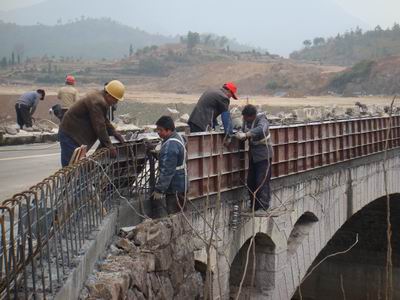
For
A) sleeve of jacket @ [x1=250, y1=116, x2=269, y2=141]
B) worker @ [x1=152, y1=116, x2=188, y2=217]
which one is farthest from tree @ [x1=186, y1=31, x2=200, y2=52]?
worker @ [x1=152, y1=116, x2=188, y2=217]

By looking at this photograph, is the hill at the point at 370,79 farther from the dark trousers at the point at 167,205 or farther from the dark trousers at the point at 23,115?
the dark trousers at the point at 167,205

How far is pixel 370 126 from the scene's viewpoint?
52.5 ft

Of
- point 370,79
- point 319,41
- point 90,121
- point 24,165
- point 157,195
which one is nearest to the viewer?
point 157,195

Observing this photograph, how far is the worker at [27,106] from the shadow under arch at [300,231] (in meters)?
7.12

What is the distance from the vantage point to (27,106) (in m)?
16.1

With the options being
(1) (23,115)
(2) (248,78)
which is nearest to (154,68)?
(2) (248,78)

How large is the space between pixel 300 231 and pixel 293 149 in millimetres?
1959

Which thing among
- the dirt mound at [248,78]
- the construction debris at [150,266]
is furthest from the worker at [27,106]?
the dirt mound at [248,78]

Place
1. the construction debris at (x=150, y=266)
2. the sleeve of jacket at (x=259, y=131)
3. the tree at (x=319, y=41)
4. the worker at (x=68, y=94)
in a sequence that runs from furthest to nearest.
A: the tree at (x=319, y=41)
the worker at (x=68, y=94)
the sleeve of jacket at (x=259, y=131)
the construction debris at (x=150, y=266)

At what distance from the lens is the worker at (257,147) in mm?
8789

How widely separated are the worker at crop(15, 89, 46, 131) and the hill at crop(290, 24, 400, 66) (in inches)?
3333

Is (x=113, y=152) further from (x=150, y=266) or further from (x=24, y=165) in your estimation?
(x=24, y=165)

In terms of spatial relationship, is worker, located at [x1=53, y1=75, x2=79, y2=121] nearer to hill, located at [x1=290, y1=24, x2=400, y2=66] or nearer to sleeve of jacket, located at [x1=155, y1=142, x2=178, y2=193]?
sleeve of jacket, located at [x1=155, y1=142, x2=178, y2=193]

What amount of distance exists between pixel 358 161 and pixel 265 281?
5501 millimetres
